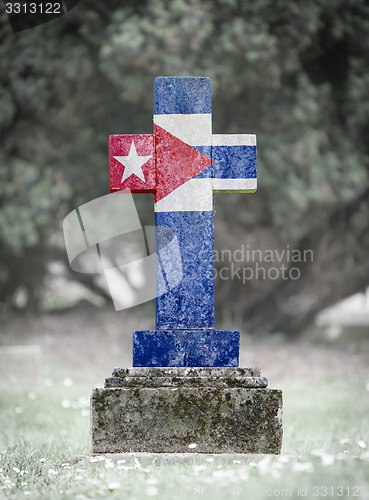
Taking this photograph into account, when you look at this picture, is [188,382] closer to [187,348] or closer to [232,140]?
[187,348]

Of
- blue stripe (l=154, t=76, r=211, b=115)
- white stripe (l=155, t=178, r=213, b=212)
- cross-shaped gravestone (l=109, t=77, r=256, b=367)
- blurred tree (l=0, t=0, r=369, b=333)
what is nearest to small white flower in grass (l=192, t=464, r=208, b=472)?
cross-shaped gravestone (l=109, t=77, r=256, b=367)

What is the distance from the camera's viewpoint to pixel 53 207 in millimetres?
8961

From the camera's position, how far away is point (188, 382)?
3340mm

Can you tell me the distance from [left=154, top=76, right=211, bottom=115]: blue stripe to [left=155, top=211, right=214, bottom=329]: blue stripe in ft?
2.20

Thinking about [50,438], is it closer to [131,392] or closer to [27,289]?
[131,392]

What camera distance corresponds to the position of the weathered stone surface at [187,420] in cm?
323

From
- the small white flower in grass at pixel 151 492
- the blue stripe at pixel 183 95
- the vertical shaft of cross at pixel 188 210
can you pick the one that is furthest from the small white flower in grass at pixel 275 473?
the blue stripe at pixel 183 95

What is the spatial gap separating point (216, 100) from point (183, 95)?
5102 millimetres

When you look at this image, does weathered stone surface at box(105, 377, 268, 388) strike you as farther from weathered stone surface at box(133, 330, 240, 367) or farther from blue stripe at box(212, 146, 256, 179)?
blue stripe at box(212, 146, 256, 179)

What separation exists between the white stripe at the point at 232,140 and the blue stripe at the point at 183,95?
0.66 feet

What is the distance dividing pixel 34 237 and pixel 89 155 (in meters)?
1.61
